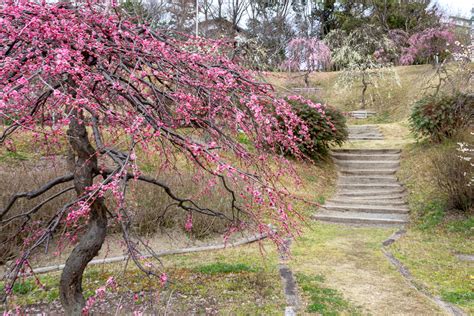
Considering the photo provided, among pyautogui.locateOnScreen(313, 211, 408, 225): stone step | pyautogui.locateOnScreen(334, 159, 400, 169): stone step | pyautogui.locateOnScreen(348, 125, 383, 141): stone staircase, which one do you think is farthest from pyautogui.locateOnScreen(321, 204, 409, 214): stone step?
pyautogui.locateOnScreen(348, 125, 383, 141): stone staircase

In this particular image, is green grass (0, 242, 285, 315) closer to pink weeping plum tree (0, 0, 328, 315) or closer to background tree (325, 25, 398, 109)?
pink weeping plum tree (0, 0, 328, 315)

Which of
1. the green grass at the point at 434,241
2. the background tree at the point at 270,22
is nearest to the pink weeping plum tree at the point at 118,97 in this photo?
the green grass at the point at 434,241

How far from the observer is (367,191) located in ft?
30.8

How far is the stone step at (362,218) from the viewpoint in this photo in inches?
300

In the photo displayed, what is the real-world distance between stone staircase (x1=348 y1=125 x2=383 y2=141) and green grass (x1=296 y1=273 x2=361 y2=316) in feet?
32.6

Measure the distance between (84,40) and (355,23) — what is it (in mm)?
25755

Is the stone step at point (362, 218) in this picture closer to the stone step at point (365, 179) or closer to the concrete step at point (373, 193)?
the concrete step at point (373, 193)

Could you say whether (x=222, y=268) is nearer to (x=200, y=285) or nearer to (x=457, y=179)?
(x=200, y=285)

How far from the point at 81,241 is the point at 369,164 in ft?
30.5

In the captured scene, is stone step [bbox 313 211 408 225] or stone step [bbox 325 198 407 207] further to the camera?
stone step [bbox 325 198 407 207]

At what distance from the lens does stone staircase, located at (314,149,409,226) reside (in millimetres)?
7895

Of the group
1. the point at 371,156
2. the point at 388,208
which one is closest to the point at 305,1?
the point at 371,156

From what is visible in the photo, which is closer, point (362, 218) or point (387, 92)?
point (362, 218)

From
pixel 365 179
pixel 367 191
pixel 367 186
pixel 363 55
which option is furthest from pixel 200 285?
pixel 363 55
